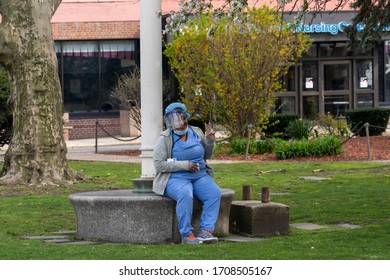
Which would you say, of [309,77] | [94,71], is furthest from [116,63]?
[309,77]

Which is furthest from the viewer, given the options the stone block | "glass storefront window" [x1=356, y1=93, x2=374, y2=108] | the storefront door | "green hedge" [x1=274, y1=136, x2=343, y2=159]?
"glass storefront window" [x1=356, y1=93, x2=374, y2=108]

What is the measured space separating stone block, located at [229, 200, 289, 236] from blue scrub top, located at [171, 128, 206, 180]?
0.75 m

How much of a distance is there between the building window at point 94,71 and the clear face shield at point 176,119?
90.0 feet

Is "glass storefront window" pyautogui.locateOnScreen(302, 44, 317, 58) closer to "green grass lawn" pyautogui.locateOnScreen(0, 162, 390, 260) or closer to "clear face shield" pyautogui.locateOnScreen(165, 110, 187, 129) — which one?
"green grass lawn" pyautogui.locateOnScreen(0, 162, 390, 260)

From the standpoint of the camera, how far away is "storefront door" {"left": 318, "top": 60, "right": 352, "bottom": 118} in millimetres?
39375

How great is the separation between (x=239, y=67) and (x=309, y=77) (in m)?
13.8

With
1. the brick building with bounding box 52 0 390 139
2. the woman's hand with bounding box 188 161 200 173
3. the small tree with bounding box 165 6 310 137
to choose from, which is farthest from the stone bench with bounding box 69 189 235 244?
the brick building with bounding box 52 0 390 139

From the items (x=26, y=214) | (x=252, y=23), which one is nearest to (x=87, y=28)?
(x=252, y=23)

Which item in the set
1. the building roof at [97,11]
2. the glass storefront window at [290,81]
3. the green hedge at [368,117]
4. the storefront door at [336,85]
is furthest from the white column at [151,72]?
the storefront door at [336,85]

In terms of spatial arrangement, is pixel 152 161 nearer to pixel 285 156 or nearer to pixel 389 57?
pixel 285 156

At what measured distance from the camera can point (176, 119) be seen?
10.8 metres

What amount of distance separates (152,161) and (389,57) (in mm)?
30885

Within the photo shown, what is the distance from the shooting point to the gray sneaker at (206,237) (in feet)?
34.2

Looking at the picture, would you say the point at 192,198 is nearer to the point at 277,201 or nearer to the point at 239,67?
the point at 277,201
